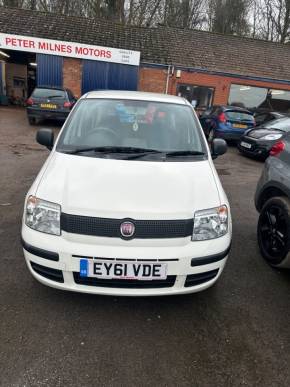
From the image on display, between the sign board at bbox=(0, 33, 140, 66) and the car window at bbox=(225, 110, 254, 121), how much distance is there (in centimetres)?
829

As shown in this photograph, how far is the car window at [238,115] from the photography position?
37.0 feet

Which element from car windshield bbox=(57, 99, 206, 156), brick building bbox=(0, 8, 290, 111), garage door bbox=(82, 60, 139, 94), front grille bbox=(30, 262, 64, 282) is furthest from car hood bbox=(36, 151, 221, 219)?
brick building bbox=(0, 8, 290, 111)

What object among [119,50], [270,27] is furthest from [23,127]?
[270,27]

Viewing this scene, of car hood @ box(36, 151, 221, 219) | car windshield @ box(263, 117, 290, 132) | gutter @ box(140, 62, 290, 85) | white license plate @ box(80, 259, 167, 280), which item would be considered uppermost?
gutter @ box(140, 62, 290, 85)

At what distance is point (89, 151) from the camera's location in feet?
10.6

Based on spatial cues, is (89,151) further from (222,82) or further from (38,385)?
(222,82)

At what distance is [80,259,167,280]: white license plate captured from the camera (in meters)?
2.34

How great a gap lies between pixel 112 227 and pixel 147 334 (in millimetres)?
867

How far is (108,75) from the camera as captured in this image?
17938mm

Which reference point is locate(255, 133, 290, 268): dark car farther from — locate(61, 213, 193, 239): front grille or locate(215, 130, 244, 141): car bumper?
locate(215, 130, 244, 141): car bumper

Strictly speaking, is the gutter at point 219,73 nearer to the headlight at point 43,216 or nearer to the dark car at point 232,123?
the dark car at point 232,123

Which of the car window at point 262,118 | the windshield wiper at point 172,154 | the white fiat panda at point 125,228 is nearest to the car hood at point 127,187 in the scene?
the white fiat panda at point 125,228

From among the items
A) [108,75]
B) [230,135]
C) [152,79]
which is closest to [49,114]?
[230,135]

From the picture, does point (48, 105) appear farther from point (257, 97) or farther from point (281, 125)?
point (257, 97)
